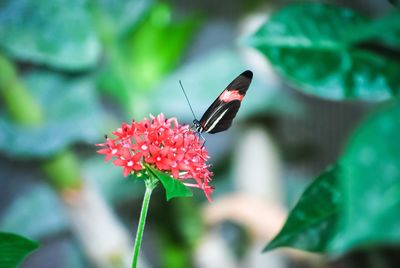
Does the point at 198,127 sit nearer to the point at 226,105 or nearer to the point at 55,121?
the point at 226,105

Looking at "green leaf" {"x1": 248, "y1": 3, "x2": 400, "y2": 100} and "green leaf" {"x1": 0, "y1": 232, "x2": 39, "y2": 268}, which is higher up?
"green leaf" {"x1": 248, "y1": 3, "x2": 400, "y2": 100}

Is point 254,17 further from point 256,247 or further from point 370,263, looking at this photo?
point 370,263

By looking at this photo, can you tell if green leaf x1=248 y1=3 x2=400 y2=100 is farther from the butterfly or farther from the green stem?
the green stem

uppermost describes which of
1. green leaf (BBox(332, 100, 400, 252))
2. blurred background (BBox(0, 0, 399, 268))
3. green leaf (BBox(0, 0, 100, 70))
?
green leaf (BBox(0, 0, 100, 70))

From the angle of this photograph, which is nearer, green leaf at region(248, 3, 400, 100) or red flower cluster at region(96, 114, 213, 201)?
red flower cluster at region(96, 114, 213, 201)

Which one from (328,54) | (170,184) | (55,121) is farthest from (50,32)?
(170,184)

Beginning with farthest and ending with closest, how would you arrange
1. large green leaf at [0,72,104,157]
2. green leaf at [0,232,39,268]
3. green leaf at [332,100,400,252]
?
large green leaf at [0,72,104,157] → green leaf at [0,232,39,268] → green leaf at [332,100,400,252]

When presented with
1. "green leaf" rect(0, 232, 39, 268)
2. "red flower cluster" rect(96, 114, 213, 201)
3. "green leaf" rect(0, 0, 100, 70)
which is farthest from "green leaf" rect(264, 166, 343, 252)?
"green leaf" rect(0, 0, 100, 70)

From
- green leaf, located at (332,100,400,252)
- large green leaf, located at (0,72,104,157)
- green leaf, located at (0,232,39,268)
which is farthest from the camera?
large green leaf, located at (0,72,104,157)
